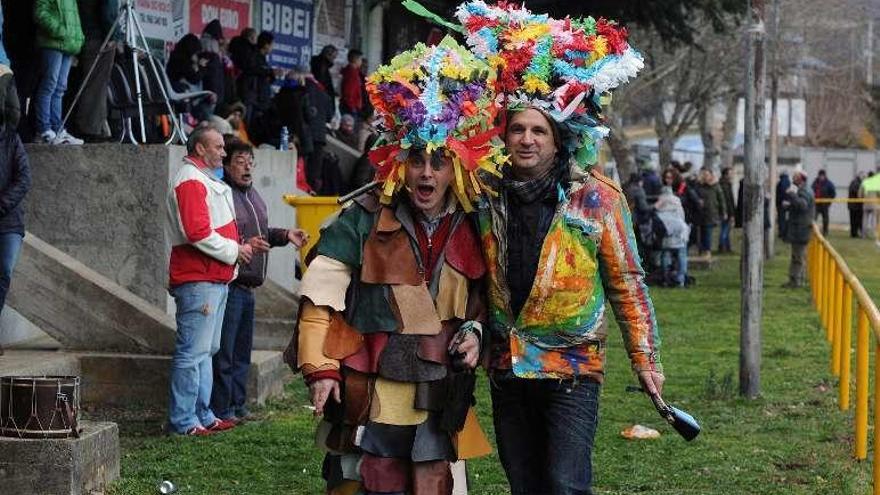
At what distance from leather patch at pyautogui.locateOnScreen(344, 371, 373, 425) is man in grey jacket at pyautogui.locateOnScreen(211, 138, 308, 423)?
162 inches

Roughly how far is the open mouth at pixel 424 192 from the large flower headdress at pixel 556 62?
19.2 inches

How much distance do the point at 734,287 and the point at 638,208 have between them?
1.97 m

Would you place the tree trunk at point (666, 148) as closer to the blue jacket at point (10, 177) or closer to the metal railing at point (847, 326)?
the metal railing at point (847, 326)

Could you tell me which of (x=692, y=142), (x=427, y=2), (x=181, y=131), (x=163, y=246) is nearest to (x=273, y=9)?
(x=427, y=2)

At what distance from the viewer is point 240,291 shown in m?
10.1

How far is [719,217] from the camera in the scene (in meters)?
31.8

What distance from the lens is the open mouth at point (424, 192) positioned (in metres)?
5.74

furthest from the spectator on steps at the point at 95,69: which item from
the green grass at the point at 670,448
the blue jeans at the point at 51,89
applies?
the green grass at the point at 670,448

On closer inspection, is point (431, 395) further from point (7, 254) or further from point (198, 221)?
point (7, 254)

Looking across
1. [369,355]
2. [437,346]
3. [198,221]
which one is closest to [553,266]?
[437,346]

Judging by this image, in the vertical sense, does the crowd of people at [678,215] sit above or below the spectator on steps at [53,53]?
below

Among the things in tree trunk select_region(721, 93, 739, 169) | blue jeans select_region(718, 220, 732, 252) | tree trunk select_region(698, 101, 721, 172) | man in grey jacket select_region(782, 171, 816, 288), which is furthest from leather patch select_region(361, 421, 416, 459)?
tree trunk select_region(721, 93, 739, 169)

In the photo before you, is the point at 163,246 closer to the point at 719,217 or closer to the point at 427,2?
the point at 427,2

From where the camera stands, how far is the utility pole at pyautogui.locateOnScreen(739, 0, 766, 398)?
463 inches
